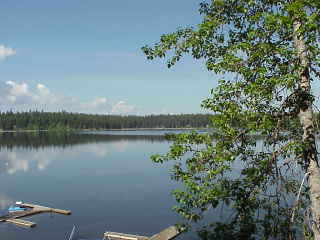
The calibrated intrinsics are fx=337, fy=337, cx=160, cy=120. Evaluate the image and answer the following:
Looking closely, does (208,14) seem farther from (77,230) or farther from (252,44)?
(77,230)

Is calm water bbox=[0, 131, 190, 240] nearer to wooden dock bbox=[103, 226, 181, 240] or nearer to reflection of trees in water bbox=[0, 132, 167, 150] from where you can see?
wooden dock bbox=[103, 226, 181, 240]

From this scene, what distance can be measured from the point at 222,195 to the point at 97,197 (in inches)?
1197

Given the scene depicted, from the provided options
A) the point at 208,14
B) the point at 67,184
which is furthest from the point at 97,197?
the point at 208,14

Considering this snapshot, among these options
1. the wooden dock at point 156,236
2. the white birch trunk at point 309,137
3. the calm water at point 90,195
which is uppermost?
the white birch trunk at point 309,137

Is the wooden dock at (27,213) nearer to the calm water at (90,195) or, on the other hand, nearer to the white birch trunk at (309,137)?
the calm water at (90,195)

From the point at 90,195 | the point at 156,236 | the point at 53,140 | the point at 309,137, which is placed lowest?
the point at 90,195

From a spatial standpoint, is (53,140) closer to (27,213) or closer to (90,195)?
(90,195)

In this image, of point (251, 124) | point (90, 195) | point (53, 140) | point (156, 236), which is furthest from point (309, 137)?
point (53, 140)

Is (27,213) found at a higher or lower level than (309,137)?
lower

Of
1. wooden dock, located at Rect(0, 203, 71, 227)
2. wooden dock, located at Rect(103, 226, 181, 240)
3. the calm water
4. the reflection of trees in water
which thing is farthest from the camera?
the reflection of trees in water

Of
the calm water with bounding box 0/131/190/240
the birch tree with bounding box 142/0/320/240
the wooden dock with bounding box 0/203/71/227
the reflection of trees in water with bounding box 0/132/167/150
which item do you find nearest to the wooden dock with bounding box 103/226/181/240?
the calm water with bounding box 0/131/190/240

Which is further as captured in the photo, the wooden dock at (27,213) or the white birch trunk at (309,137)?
the wooden dock at (27,213)

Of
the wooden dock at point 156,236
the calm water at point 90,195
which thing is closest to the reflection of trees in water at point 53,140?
the calm water at point 90,195

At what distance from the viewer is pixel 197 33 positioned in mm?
6188
